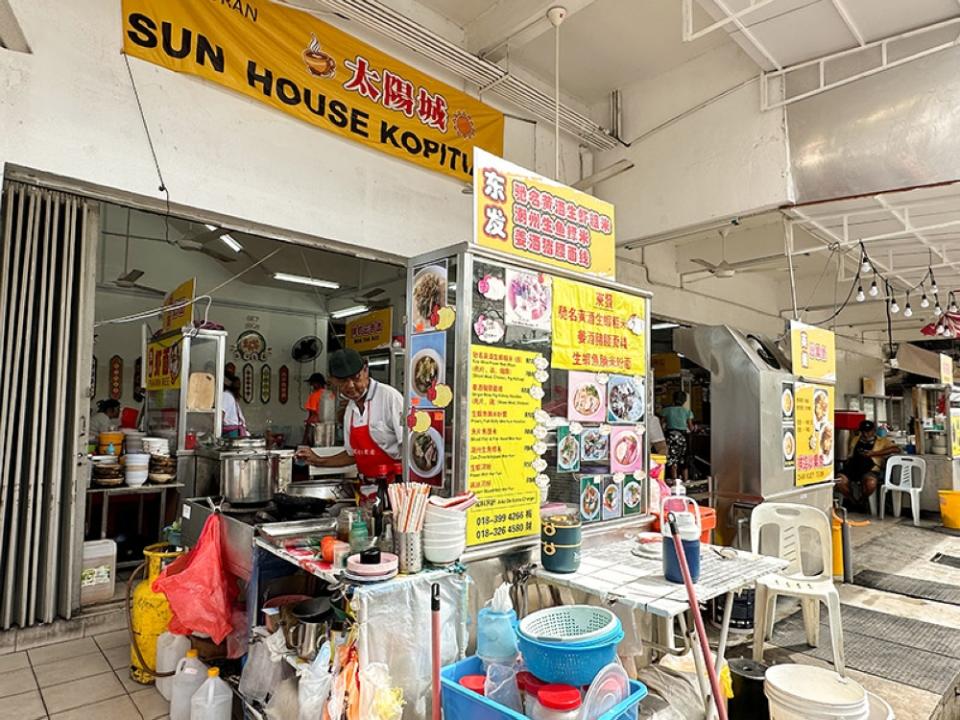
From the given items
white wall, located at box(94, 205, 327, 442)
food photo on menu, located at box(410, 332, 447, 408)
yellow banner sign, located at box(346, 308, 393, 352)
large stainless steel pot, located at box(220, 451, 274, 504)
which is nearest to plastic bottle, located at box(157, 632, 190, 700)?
large stainless steel pot, located at box(220, 451, 274, 504)

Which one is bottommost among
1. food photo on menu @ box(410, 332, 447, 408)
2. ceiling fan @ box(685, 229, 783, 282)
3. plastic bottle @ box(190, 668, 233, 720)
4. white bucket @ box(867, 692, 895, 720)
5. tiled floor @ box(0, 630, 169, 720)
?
tiled floor @ box(0, 630, 169, 720)

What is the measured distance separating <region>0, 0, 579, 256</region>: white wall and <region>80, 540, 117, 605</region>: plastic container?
105 inches

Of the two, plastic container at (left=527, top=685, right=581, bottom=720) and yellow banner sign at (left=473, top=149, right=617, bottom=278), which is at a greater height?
yellow banner sign at (left=473, top=149, right=617, bottom=278)

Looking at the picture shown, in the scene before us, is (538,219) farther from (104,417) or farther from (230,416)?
(104,417)

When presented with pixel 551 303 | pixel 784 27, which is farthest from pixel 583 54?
pixel 551 303

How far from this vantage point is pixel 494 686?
2.16 m

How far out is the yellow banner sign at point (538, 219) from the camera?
2885mm

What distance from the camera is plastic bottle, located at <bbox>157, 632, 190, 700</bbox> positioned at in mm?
3176

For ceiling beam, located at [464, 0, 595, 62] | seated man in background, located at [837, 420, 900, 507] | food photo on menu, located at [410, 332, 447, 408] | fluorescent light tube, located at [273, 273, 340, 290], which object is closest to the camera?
food photo on menu, located at [410, 332, 447, 408]

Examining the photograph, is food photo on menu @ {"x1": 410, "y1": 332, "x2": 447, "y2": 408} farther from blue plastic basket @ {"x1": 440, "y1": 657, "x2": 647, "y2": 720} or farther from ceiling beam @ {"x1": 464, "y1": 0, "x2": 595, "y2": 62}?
ceiling beam @ {"x1": 464, "y1": 0, "x2": 595, "y2": 62}

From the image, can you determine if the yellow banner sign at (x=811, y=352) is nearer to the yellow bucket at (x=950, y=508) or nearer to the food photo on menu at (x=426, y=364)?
the yellow bucket at (x=950, y=508)

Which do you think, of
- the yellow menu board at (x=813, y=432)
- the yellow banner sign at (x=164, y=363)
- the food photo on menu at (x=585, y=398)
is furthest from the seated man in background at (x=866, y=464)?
the yellow banner sign at (x=164, y=363)

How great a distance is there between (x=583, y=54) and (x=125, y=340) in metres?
8.42

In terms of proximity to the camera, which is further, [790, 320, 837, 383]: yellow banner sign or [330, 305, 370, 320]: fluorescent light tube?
[330, 305, 370, 320]: fluorescent light tube
